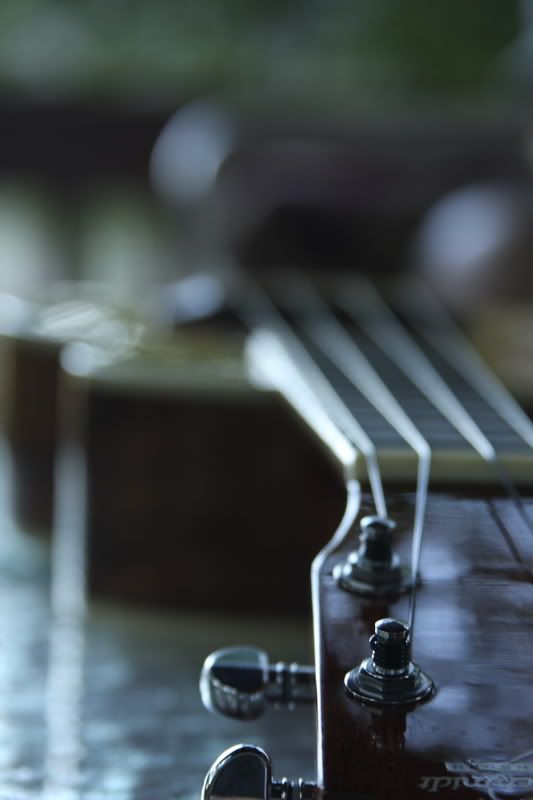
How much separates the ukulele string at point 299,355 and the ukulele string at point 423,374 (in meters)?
0.11

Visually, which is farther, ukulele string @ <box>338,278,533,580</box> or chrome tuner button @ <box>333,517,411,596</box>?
ukulele string @ <box>338,278,533,580</box>

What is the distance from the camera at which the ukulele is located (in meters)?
0.50

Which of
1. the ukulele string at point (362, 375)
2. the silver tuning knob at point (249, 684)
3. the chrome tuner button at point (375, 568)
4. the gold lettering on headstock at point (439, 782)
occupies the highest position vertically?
the ukulele string at point (362, 375)

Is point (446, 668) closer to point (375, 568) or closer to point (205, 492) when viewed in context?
point (375, 568)

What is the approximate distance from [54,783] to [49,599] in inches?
22.7

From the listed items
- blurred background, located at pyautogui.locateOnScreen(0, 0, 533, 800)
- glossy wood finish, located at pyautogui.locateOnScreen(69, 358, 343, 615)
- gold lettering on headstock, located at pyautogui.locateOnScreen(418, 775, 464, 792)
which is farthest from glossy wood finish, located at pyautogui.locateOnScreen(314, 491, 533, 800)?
glossy wood finish, located at pyautogui.locateOnScreen(69, 358, 343, 615)

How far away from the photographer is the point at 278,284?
2037mm

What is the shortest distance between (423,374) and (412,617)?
0.74 meters

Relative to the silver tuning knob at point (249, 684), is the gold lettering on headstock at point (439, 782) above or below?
below

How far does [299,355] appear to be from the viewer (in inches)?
56.7

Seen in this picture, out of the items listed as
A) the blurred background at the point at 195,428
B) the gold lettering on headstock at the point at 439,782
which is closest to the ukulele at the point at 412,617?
the gold lettering on headstock at the point at 439,782

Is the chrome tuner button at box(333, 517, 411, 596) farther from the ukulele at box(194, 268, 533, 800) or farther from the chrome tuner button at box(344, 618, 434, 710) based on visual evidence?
the chrome tuner button at box(344, 618, 434, 710)

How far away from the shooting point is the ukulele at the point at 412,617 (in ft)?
1.65

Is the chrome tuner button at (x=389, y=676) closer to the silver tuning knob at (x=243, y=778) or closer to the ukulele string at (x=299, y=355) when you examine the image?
the silver tuning knob at (x=243, y=778)
